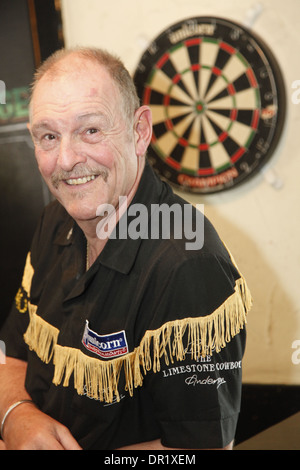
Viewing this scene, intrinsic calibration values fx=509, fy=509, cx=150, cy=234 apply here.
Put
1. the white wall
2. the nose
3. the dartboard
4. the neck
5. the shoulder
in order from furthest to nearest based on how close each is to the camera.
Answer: the dartboard → the white wall → the shoulder → the neck → the nose

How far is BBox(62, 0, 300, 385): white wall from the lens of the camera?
1.67m

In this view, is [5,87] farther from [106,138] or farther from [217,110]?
[106,138]

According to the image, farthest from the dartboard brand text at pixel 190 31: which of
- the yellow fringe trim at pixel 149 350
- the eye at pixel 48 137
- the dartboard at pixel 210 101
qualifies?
the yellow fringe trim at pixel 149 350

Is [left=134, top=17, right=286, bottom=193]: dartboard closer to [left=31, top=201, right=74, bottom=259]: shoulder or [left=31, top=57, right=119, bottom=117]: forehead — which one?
[left=31, top=201, right=74, bottom=259]: shoulder

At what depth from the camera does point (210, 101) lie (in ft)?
6.81

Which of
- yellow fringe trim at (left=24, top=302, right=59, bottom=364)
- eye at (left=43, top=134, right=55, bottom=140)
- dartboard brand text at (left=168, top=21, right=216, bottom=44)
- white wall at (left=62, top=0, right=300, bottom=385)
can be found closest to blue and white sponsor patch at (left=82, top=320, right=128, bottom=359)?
yellow fringe trim at (left=24, top=302, right=59, bottom=364)

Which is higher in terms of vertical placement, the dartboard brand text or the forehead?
the dartboard brand text

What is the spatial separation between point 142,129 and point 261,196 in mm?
766

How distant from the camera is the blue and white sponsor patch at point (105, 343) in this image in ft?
3.55

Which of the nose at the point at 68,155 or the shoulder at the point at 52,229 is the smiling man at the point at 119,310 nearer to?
the nose at the point at 68,155

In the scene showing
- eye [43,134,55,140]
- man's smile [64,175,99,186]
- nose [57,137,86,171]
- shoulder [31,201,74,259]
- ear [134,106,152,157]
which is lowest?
shoulder [31,201,74,259]

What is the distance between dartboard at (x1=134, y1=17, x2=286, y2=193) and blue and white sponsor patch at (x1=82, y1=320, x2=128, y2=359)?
1.06m
